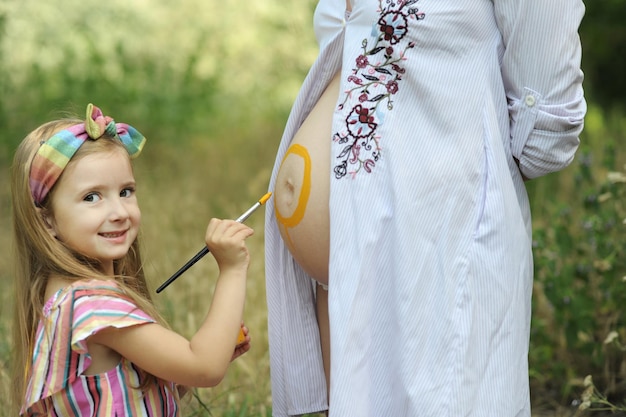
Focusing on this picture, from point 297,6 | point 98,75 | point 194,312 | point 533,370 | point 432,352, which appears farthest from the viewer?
point 297,6

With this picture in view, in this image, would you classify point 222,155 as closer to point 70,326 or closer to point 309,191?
point 309,191

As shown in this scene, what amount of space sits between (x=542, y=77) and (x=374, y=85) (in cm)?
36

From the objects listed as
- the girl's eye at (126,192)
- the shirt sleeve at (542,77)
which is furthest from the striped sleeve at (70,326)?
the shirt sleeve at (542,77)

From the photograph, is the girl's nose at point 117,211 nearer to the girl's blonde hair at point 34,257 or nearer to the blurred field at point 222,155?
the girl's blonde hair at point 34,257

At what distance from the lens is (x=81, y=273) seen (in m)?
2.03

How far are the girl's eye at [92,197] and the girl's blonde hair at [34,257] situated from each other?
3.1 inches

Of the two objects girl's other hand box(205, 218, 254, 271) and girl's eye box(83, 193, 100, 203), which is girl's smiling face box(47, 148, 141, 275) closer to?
girl's eye box(83, 193, 100, 203)

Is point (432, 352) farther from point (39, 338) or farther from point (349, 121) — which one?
point (39, 338)

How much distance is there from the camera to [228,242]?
2.01 meters

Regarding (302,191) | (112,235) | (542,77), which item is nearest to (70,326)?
(112,235)

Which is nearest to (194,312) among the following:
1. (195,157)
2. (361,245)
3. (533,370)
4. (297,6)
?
(533,370)

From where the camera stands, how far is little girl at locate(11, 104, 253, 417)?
6.42 feet

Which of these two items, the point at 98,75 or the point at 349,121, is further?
the point at 98,75

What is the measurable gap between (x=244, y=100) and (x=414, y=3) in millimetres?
6067
